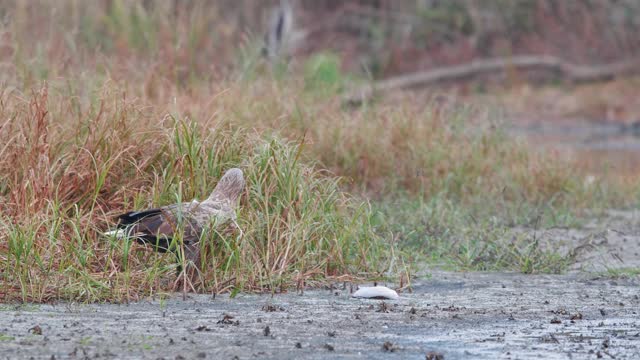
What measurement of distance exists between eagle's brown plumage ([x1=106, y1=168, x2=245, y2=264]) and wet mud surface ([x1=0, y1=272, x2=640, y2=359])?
0.32 meters

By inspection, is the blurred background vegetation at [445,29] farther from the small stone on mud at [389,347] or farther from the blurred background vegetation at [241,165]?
the small stone on mud at [389,347]

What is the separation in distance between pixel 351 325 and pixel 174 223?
1.17 metres

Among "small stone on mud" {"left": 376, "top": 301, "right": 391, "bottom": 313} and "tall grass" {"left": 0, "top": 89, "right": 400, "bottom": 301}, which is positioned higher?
"tall grass" {"left": 0, "top": 89, "right": 400, "bottom": 301}

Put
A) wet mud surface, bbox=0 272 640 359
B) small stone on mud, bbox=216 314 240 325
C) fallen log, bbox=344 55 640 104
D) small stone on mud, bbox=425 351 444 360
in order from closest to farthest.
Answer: small stone on mud, bbox=425 351 444 360, wet mud surface, bbox=0 272 640 359, small stone on mud, bbox=216 314 240 325, fallen log, bbox=344 55 640 104

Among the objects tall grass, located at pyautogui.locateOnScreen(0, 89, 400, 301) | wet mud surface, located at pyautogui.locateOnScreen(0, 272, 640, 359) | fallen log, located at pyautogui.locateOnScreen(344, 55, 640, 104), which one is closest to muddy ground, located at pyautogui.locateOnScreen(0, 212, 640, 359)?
wet mud surface, located at pyautogui.locateOnScreen(0, 272, 640, 359)

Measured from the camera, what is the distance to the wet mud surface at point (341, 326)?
4875 millimetres

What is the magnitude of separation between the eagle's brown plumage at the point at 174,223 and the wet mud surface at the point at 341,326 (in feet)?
1.05

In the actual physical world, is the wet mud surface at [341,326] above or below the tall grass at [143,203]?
below

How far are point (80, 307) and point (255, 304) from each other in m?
0.82

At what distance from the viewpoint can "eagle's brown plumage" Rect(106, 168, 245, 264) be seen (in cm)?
620

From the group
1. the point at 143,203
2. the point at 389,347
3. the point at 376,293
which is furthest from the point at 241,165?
the point at 389,347

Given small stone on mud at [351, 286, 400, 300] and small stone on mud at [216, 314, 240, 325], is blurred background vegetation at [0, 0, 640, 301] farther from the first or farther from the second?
small stone on mud at [216, 314, 240, 325]

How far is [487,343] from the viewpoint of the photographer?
5164mm

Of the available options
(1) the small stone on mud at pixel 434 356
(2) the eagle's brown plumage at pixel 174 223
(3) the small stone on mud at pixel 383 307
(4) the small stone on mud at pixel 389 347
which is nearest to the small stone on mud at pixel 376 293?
(3) the small stone on mud at pixel 383 307
